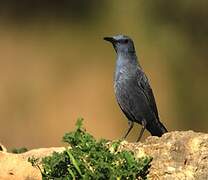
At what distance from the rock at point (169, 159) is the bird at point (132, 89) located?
210cm

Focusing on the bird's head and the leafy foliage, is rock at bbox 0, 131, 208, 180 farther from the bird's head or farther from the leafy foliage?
the bird's head

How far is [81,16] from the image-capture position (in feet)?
45.5

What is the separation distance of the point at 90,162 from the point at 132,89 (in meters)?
2.78

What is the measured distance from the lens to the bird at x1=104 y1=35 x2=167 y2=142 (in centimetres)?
922

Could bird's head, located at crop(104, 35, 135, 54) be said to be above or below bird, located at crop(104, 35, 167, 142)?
above

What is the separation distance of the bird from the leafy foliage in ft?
7.92

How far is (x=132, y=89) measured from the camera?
9281mm

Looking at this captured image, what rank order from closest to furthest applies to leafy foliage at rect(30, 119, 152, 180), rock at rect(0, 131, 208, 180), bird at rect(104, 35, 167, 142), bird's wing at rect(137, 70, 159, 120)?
leafy foliage at rect(30, 119, 152, 180) < rock at rect(0, 131, 208, 180) < bird at rect(104, 35, 167, 142) < bird's wing at rect(137, 70, 159, 120)

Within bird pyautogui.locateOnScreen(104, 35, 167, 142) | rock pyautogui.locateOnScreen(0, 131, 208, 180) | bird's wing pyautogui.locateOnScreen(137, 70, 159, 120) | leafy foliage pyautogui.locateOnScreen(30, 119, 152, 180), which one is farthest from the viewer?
bird's wing pyautogui.locateOnScreen(137, 70, 159, 120)

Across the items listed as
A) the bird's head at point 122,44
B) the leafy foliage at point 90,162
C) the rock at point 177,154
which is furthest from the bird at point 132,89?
the leafy foliage at point 90,162

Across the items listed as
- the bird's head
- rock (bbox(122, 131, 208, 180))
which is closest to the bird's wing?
the bird's head

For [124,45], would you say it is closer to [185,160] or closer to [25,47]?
[185,160]

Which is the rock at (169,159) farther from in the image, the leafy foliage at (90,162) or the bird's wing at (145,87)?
the bird's wing at (145,87)

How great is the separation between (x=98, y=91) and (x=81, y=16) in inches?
42.4
